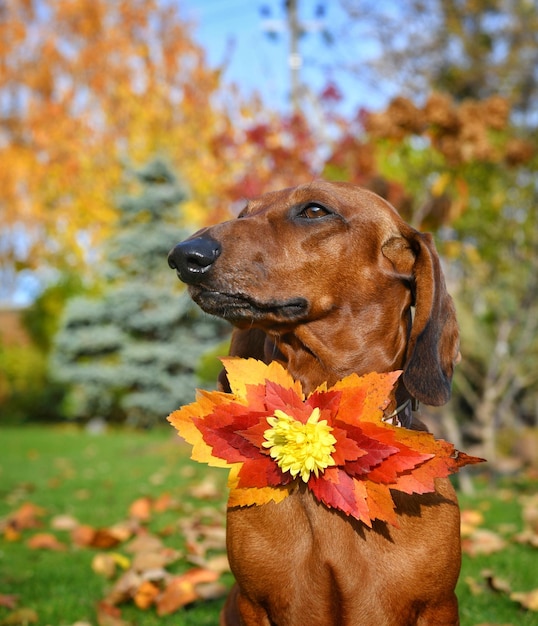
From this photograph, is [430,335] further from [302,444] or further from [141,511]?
[141,511]

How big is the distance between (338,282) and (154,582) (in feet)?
7.41

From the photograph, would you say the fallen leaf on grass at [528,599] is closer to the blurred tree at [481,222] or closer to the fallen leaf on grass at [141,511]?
the fallen leaf on grass at [141,511]

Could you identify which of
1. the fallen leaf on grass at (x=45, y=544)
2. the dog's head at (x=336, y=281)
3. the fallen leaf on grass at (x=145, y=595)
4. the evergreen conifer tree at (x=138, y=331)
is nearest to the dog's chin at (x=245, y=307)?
the dog's head at (x=336, y=281)

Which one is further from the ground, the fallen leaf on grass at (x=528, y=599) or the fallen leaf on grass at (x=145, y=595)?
the fallen leaf on grass at (x=528, y=599)

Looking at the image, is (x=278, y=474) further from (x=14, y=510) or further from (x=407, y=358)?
(x=14, y=510)

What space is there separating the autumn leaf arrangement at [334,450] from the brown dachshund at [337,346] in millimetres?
89

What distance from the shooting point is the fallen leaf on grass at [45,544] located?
4875 mm

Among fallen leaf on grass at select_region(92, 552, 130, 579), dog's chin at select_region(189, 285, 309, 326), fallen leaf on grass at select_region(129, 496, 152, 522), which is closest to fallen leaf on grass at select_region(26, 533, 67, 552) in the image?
fallen leaf on grass at select_region(92, 552, 130, 579)

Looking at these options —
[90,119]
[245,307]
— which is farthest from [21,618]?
[90,119]

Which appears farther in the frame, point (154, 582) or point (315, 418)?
point (154, 582)

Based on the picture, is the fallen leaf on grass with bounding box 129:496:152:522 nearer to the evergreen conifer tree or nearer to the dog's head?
the dog's head

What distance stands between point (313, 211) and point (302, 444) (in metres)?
0.80

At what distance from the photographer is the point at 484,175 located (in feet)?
28.5

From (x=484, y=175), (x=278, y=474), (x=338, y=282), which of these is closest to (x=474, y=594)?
(x=278, y=474)
